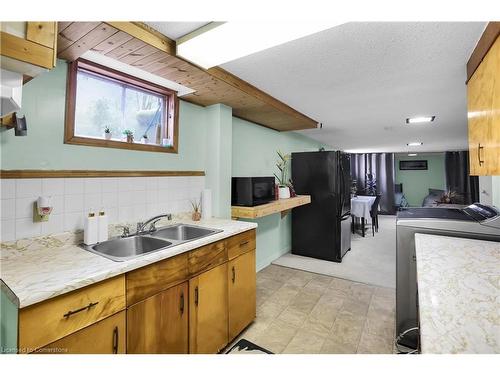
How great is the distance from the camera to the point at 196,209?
228 centimetres

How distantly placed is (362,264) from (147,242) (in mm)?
3217

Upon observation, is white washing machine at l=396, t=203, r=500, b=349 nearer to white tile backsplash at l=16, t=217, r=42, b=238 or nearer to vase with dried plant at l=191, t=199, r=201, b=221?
vase with dried plant at l=191, t=199, r=201, b=221

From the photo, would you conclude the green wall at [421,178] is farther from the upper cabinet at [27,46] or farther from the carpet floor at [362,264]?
the upper cabinet at [27,46]

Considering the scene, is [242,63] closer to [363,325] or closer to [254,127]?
[254,127]

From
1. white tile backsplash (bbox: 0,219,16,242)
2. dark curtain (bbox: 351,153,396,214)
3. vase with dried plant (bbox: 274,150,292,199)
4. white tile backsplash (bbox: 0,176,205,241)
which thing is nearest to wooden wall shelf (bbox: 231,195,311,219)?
white tile backsplash (bbox: 0,176,205,241)

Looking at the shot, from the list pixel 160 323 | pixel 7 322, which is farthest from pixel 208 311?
pixel 7 322

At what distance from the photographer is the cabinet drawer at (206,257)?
1544mm

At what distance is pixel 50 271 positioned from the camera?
1.08 metres

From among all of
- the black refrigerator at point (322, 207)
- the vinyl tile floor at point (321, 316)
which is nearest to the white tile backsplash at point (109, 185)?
the vinyl tile floor at point (321, 316)

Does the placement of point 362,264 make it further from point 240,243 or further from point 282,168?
point 240,243

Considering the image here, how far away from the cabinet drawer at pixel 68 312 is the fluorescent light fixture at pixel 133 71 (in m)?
1.42

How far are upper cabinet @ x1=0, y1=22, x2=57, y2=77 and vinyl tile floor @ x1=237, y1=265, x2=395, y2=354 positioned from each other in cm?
218
